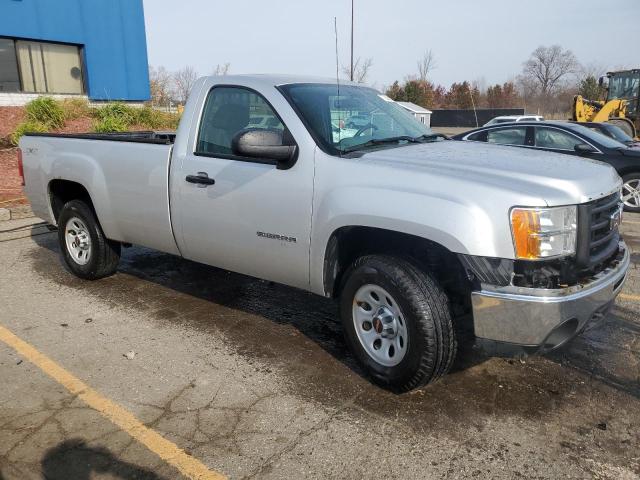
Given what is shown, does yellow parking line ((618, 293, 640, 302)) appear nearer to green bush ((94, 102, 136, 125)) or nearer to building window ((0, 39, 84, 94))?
green bush ((94, 102, 136, 125))

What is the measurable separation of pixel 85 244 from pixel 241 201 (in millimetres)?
2542

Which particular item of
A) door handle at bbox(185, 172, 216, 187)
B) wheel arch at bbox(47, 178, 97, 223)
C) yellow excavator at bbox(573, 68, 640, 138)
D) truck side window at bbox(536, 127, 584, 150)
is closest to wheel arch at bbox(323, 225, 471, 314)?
door handle at bbox(185, 172, 216, 187)

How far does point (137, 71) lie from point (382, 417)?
1848 centimetres

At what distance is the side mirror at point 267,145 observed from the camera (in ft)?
11.4

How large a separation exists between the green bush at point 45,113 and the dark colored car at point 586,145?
398 inches

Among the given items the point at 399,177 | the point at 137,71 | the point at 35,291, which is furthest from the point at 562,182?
the point at 137,71

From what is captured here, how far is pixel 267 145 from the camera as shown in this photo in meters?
3.52

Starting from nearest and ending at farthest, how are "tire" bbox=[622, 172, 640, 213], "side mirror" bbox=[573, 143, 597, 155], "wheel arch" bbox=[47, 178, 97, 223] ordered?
"wheel arch" bbox=[47, 178, 97, 223]
"side mirror" bbox=[573, 143, 597, 155]
"tire" bbox=[622, 172, 640, 213]

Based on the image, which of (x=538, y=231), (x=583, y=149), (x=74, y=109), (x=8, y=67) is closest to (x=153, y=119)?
(x=74, y=109)

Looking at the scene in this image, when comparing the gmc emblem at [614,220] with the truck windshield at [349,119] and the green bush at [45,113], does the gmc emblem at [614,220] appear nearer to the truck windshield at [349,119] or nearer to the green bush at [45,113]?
the truck windshield at [349,119]

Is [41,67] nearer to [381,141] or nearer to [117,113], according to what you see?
[117,113]

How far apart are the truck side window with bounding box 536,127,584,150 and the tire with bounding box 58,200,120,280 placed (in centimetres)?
712

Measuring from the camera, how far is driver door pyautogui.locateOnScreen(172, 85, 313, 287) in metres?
3.64

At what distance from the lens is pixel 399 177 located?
3.14 meters
